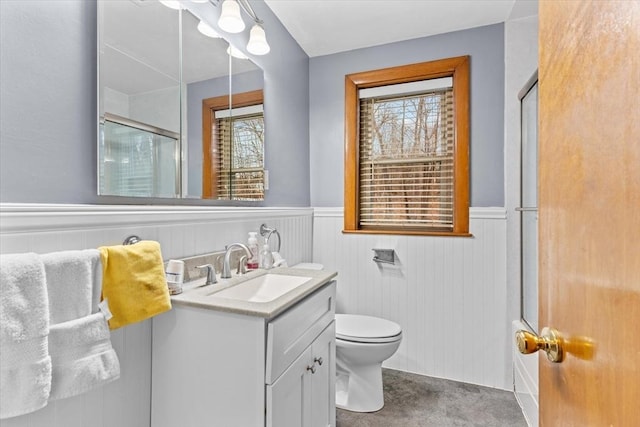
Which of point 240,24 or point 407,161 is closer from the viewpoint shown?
point 240,24

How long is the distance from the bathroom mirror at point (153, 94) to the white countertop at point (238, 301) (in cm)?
41

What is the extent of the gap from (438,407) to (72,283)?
2.00 m

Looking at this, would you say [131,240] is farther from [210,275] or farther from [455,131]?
[455,131]

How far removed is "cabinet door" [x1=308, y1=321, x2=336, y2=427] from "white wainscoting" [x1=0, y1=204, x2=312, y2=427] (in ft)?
1.56

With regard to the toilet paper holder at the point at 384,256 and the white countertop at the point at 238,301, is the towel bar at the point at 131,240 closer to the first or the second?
the white countertop at the point at 238,301

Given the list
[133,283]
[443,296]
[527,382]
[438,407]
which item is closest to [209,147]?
[133,283]

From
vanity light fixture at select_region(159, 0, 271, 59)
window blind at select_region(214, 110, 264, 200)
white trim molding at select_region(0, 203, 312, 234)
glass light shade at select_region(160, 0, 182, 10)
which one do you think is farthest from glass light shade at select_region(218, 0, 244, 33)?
white trim molding at select_region(0, 203, 312, 234)

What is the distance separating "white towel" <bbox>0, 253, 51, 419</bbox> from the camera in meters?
0.69

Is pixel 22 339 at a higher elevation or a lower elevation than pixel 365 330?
higher

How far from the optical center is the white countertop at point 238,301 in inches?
39.5

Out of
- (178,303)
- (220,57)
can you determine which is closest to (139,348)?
(178,303)

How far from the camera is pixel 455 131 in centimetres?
228

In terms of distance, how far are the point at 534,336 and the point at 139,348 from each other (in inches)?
46.3

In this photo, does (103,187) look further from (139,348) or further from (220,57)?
(220,57)
